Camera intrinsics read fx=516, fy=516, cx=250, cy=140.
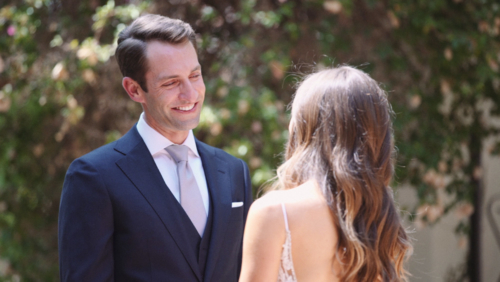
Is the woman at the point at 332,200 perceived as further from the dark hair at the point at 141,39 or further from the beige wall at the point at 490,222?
the beige wall at the point at 490,222

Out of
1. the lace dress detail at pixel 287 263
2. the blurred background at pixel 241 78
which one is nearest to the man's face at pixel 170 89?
the lace dress detail at pixel 287 263

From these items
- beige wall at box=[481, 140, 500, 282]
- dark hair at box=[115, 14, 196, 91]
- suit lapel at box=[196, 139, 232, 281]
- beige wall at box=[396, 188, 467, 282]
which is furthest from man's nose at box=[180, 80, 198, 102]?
beige wall at box=[481, 140, 500, 282]

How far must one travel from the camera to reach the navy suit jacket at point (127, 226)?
61.9 inches

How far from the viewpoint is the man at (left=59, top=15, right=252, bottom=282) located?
1.60 m

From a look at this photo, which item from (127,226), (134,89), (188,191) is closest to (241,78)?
(134,89)

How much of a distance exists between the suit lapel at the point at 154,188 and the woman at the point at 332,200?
0.91ft

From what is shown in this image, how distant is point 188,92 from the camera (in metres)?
1.82

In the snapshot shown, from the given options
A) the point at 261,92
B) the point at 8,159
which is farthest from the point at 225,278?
the point at 8,159

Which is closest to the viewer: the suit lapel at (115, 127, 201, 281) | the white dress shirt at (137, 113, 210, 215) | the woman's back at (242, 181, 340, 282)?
the woman's back at (242, 181, 340, 282)

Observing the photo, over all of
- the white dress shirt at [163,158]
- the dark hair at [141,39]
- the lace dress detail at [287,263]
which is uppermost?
the dark hair at [141,39]

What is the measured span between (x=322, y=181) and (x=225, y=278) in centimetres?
55

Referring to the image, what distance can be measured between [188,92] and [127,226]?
512 mm

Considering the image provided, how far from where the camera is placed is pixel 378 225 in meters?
1.52

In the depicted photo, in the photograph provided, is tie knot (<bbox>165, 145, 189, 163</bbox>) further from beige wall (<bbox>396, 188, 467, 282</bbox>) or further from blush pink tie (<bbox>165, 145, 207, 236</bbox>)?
beige wall (<bbox>396, 188, 467, 282</bbox>)
